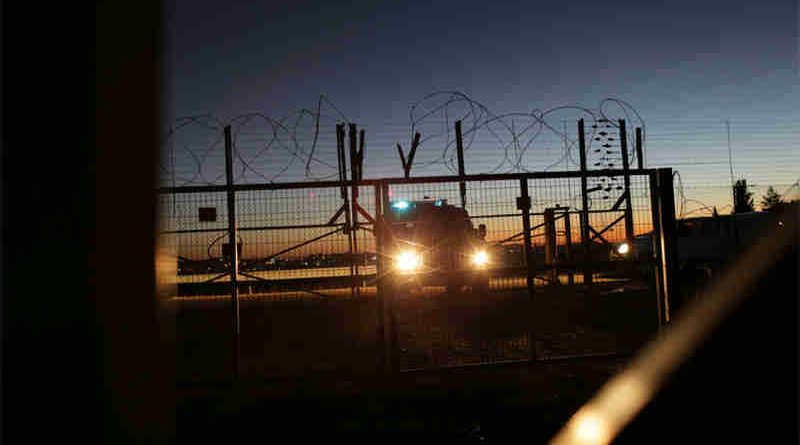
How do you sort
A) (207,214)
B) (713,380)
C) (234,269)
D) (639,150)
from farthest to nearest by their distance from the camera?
(639,150) < (207,214) < (234,269) < (713,380)

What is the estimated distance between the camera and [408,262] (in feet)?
15.8

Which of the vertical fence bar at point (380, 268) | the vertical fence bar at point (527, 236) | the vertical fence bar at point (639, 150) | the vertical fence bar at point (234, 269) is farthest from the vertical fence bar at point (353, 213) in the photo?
the vertical fence bar at point (639, 150)

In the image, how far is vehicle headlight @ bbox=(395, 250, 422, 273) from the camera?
4707 mm

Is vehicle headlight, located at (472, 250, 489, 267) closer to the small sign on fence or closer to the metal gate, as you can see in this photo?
the metal gate

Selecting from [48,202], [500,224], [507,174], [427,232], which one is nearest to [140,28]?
[48,202]

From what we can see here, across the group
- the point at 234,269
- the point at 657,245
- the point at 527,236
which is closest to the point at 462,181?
the point at 527,236

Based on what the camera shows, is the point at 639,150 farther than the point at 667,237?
Yes

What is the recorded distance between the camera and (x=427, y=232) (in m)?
9.89

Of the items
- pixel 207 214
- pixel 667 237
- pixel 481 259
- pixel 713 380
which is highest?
Answer: pixel 207 214

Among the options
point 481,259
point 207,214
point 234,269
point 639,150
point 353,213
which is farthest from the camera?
point 639,150

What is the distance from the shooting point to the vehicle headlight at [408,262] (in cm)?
471

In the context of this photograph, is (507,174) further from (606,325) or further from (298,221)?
(606,325)

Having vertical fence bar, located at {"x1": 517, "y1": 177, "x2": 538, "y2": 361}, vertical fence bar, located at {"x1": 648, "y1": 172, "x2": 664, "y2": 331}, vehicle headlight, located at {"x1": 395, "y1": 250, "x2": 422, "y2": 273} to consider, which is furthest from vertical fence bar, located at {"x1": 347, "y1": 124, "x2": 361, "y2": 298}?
vertical fence bar, located at {"x1": 648, "y1": 172, "x2": 664, "y2": 331}

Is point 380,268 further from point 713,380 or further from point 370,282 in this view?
point 713,380
